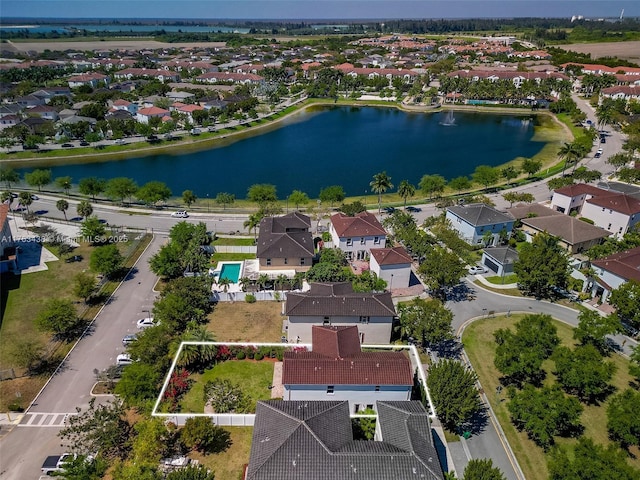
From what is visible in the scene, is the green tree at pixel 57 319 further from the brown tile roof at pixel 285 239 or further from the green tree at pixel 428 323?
the green tree at pixel 428 323

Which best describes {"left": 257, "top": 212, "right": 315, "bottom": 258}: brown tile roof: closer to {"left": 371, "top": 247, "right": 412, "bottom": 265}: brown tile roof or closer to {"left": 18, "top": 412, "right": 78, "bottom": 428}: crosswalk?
{"left": 371, "top": 247, "right": 412, "bottom": 265}: brown tile roof

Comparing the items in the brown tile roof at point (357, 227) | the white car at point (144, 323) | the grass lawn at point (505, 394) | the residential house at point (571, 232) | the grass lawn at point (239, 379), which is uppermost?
the brown tile roof at point (357, 227)

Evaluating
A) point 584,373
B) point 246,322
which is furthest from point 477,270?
point 246,322

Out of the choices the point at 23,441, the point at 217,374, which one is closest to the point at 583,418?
the point at 217,374

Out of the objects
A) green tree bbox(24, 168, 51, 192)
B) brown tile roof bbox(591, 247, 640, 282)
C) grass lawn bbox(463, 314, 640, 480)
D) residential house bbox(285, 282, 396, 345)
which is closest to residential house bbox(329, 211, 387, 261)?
residential house bbox(285, 282, 396, 345)

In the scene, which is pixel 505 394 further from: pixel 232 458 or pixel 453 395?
pixel 232 458

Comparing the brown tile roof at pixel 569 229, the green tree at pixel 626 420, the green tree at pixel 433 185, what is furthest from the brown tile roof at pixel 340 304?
the green tree at pixel 433 185

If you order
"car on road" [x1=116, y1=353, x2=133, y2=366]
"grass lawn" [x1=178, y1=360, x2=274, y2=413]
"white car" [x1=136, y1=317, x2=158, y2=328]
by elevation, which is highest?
"car on road" [x1=116, y1=353, x2=133, y2=366]
